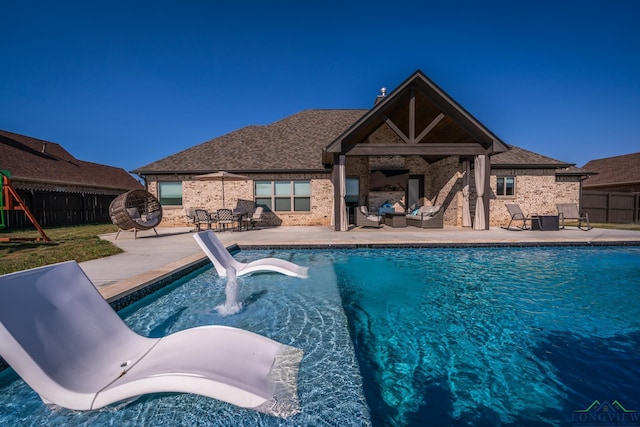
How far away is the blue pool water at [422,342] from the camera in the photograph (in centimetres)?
198

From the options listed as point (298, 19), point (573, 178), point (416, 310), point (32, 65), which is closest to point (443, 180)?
point (573, 178)

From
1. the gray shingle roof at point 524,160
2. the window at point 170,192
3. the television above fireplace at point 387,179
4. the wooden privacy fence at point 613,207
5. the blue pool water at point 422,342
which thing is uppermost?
the gray shingle roof at point 524,160

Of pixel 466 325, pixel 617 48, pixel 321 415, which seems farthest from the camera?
pixel 617 48

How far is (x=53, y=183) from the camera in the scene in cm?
1728

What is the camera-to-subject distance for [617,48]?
1622 cm

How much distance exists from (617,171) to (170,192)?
31.2 meters

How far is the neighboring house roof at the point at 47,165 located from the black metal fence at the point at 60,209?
808 mm

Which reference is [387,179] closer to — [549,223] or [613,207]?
[549,223]

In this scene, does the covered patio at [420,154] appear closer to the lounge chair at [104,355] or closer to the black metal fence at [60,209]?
the lounge chair at [104,355]

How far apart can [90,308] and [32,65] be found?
1937 centimetres

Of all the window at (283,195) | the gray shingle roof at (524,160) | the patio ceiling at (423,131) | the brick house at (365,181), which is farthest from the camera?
the window at (283,195)

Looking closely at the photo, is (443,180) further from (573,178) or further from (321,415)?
(321,415)

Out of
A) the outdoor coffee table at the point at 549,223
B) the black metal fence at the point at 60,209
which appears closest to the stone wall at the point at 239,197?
the black metal fence at the point at 60,209

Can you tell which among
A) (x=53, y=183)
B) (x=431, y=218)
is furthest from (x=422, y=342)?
(x=53, y=183)
